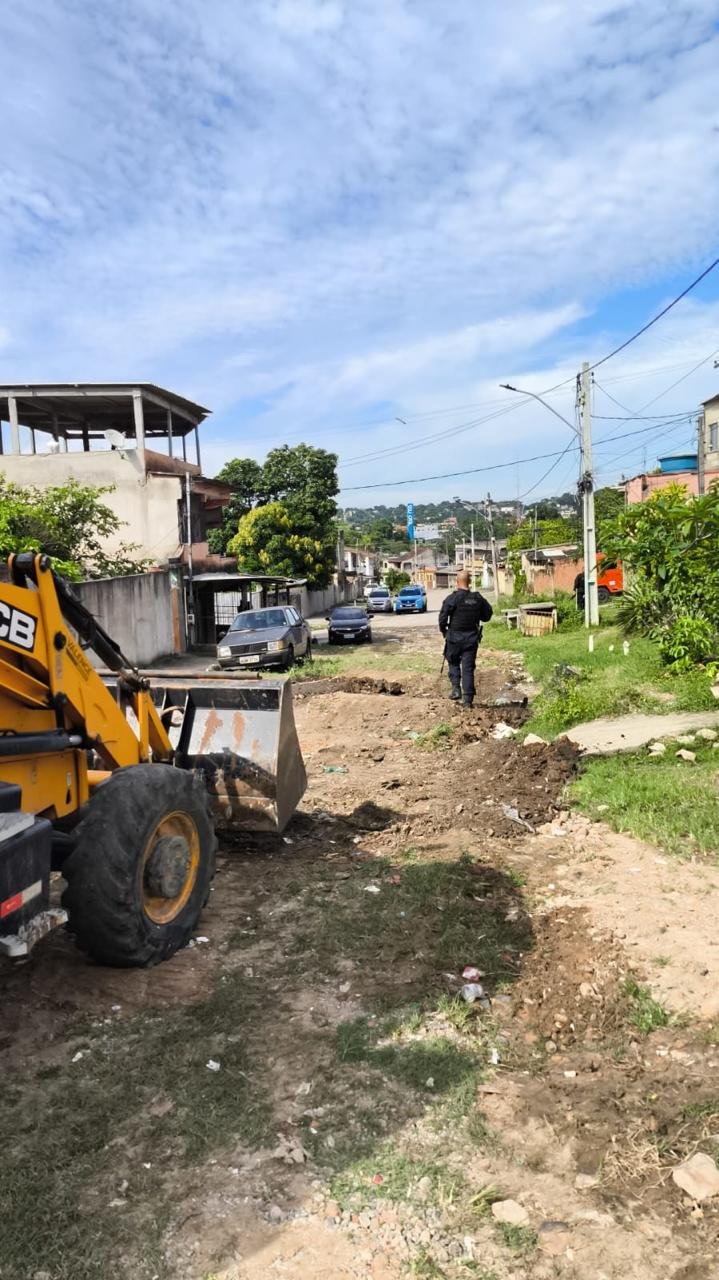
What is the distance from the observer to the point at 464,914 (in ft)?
17.0

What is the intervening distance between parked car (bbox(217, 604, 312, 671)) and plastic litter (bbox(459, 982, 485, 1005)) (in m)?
14.6

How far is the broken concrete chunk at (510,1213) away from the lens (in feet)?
8.96

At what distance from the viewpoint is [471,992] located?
4.19 m

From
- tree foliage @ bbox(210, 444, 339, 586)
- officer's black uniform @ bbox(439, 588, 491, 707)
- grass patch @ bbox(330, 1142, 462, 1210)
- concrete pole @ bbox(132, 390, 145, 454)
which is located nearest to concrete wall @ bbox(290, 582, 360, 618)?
tree foliage @ bbox(210, 444, 339, 586)

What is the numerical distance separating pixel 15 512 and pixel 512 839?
1302 centimetres

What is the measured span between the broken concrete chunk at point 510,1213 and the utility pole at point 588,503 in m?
19.8

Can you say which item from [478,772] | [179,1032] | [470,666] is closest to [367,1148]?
[179,1032]

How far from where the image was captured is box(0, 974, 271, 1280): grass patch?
264 cm

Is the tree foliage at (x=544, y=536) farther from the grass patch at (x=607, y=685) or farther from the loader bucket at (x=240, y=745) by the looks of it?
the loader bucket at (x=240, y=745)

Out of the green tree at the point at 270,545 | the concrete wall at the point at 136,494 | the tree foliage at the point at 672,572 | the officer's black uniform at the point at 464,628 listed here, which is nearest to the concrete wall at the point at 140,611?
the concrete wall at the point at 136,494

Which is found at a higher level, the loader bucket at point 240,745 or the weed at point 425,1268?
the loader bucket at point 240,745

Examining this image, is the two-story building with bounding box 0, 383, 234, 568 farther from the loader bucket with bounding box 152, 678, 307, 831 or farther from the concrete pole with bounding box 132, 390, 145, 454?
the loader bucket with bounding box 152, 678, 307, 831

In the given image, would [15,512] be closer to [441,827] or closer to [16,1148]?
[441,827]

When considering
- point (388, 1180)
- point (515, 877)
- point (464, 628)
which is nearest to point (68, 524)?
point (464, 628)
